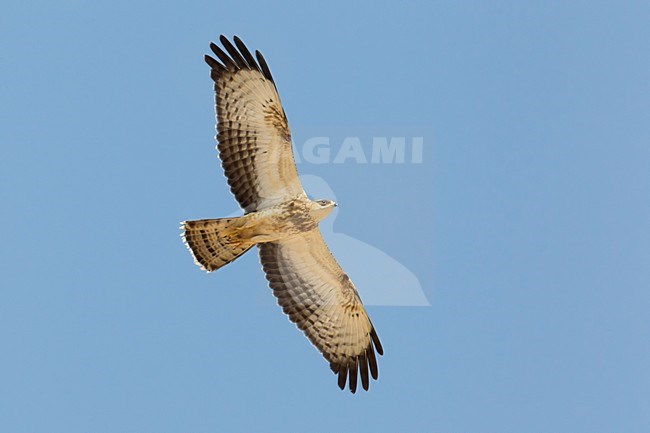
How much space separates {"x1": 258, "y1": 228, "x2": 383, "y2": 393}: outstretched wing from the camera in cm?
1159

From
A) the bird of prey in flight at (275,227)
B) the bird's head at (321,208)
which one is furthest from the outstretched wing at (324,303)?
the bird's head at (321,208)

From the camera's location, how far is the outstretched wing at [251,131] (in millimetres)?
10875

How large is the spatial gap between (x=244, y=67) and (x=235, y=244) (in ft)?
4.80

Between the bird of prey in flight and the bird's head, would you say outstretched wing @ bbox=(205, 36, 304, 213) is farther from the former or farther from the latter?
the bird's head

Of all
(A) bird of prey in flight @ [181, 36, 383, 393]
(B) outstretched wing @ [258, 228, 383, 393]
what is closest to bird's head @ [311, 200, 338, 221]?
(A) bird of prey in flight @ [181, 36, 383, 393]

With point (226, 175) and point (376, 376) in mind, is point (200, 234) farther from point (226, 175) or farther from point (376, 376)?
point (376, 376)

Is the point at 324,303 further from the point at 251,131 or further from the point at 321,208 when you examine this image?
the point at 251,131

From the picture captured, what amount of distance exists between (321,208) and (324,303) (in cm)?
107

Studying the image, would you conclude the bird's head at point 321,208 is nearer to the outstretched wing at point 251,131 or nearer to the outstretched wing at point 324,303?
Result: the outstretched wing at point 251,131

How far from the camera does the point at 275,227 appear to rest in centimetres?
1111

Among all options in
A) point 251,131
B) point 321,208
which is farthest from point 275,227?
point 251,131

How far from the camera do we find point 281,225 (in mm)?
11109

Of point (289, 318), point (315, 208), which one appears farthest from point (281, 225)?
point (289, 318)

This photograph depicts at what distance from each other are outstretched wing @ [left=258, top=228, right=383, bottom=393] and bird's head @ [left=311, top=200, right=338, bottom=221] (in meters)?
0.52
